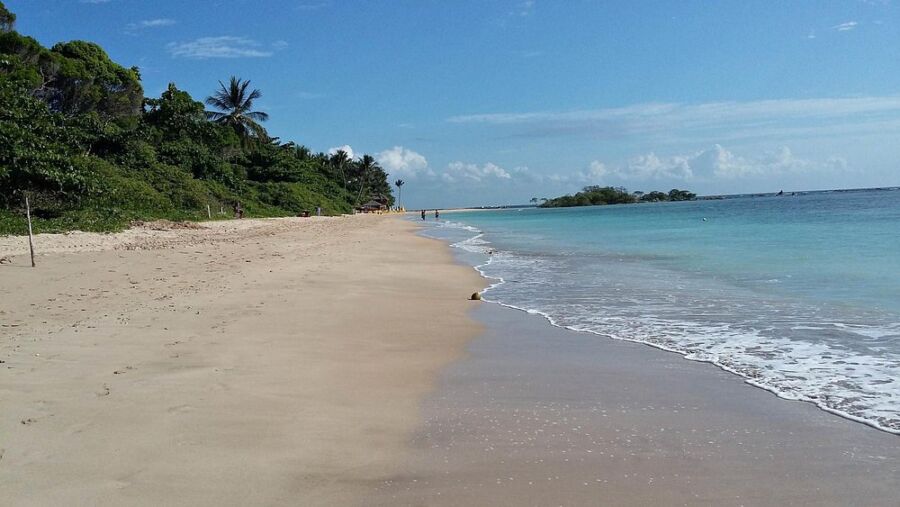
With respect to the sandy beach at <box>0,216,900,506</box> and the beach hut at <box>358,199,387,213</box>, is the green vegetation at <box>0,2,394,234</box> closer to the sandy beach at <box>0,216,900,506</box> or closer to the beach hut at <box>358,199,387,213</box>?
the sandy beach at <box>0,216,900,506</box>

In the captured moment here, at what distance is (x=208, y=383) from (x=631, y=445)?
124 inches

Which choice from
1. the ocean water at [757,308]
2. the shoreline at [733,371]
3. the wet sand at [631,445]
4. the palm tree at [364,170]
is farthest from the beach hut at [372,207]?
the wet sand at [631,445]

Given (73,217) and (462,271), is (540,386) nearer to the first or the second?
(462,271)

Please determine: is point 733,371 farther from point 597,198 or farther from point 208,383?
point 597,198

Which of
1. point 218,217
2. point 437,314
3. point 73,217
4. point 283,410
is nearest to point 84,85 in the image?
point 218,217

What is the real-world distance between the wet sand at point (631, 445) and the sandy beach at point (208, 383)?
37 centimetres

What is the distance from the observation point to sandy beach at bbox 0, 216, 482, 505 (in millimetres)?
3178

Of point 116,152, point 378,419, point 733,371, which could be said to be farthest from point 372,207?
point 378,419

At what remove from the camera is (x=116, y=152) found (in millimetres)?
30969

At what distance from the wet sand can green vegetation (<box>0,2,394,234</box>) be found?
14.4 metres

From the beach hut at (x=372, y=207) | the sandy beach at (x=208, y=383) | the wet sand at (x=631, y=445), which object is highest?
the beach hut at (x=372, y=207)

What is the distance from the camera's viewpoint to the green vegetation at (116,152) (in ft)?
63.3

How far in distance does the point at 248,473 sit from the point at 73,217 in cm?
1860

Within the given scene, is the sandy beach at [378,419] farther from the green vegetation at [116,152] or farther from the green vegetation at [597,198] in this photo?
the green vegetation at [597,198]
